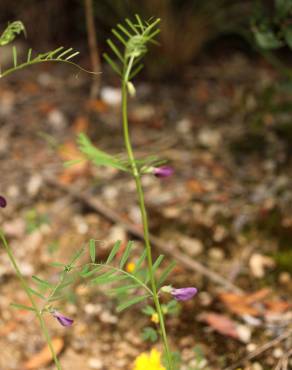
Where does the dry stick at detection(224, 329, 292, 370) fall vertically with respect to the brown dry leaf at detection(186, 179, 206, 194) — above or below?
below

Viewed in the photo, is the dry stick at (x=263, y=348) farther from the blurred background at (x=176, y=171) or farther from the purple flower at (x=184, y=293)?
the purple flower at (x=184, y=293)

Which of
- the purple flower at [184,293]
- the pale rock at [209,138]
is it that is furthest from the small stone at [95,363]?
the pale rock at [209,138]

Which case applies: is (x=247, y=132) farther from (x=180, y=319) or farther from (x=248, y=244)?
(x=180, y=319)

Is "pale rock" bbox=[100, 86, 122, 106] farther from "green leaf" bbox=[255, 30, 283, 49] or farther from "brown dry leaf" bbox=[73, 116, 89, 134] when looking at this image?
"green leaf" bbox=[255, 30, 283, 49]

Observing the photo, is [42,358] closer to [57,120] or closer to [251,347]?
[251,347]

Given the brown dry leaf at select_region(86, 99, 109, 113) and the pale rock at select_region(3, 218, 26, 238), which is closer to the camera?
the pale rock at select_region(3, 218, 26, 238)

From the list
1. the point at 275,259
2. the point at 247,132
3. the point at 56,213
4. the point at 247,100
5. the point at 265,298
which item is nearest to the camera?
the point at 265,298

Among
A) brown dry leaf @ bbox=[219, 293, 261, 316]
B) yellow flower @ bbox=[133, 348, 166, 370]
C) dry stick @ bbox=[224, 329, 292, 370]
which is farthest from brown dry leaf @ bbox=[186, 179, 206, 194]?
yellow flower @ bbox=[133, 348, 166, 370]

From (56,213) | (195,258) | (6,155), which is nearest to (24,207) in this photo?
(56,213)
